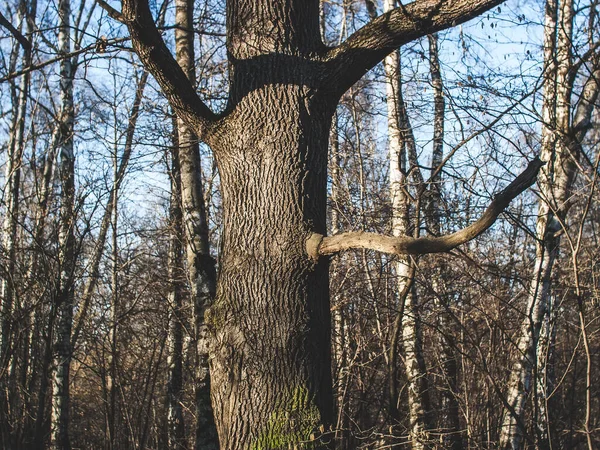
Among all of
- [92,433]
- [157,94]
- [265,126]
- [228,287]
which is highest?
[157,94]

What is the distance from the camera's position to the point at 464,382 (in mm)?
5250

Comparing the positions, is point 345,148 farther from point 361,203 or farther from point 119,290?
point 119,290

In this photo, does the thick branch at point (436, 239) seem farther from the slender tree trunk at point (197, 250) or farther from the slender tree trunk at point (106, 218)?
the slender tree trunk at point (106, 218)

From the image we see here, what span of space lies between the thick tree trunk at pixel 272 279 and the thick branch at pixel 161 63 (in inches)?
6.6

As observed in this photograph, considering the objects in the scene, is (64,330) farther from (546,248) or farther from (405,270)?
(546,248)

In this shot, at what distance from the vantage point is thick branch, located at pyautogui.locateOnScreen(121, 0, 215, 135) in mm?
2789

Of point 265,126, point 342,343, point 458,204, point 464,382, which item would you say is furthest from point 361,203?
point 265,126

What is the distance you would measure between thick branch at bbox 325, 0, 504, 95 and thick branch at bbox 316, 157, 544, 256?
2.57 feet

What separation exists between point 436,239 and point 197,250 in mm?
3965

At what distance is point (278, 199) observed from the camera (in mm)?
2920

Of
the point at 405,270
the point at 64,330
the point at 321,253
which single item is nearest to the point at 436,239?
the point at 321,253

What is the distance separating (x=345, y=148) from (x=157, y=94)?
2924 mm

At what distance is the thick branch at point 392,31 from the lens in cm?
284

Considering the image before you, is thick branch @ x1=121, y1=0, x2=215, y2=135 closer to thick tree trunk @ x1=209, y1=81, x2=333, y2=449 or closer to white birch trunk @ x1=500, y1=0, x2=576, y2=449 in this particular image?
thick tree trunk @ x1=209, y1=81, x2=333, y2=449
